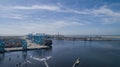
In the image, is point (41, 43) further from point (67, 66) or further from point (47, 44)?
point (67, 66)

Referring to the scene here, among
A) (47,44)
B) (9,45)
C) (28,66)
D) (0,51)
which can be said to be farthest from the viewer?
(47,44)

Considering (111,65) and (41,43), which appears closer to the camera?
(111,65)

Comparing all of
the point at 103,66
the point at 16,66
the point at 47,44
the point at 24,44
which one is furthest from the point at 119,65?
the point at 47,44

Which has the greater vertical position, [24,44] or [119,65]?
[24,44]

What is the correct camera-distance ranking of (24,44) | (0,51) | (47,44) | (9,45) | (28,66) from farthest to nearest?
(47,44) → (9,45) → (24,44) → (0,51) → (28,66)

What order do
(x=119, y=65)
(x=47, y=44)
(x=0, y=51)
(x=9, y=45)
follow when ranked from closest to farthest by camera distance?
1. (x=119, y=65)
2. (x=0, y=51)
3. (x=9, y=45)
4. (x=47, y=44)

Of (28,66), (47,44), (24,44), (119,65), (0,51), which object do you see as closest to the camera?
(28,66)

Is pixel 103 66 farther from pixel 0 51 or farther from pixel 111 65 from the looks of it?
pixel 0 51

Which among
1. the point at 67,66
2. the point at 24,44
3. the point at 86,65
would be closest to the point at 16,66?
the point at 67,66

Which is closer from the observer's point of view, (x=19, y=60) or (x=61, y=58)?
(x=19, y=60)
